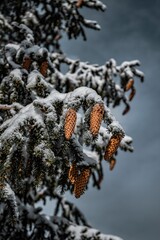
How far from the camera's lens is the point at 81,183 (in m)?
2.47

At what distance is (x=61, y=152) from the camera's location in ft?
9.05

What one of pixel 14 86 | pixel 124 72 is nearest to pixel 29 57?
pixel 14 86

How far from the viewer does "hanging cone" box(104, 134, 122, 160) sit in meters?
2.40

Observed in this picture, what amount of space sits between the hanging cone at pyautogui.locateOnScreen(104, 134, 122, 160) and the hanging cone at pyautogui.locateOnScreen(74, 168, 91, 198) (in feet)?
0.73

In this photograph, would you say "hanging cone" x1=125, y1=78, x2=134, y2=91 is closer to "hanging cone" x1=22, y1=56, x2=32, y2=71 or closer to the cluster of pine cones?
"hanging cone" x1=22, y1=56, x2=32, y2=71

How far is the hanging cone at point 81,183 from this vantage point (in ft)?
8.02

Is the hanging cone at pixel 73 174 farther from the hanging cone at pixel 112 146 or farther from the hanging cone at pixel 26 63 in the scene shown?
the hanging cone at pixel 26 63

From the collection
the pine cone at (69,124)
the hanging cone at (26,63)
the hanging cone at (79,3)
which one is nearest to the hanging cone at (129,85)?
the hanging cone at (79,3)

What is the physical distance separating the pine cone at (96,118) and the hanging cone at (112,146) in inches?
6.9

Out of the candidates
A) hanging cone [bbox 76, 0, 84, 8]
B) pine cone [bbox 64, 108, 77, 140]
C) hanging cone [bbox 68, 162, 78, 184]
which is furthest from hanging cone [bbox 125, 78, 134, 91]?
pine cone [bbox 64, 108, 77, 140]

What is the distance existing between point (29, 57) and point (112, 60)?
3.29 metres

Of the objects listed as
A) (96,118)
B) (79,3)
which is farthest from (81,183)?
(79,3)

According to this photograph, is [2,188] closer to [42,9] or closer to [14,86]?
[14,86]

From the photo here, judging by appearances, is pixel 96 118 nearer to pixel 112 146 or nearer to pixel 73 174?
pixel 112 146
